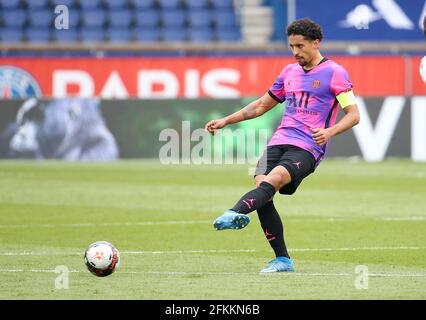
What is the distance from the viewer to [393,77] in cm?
2527

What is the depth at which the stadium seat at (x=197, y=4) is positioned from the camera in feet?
95.3

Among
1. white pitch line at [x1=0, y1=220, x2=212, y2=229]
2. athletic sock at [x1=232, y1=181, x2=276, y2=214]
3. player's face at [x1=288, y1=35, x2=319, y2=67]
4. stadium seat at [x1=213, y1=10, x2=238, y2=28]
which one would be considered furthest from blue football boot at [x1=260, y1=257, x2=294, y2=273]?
stadium seat at [x1=213, y1=10, x2=238, y2=28]

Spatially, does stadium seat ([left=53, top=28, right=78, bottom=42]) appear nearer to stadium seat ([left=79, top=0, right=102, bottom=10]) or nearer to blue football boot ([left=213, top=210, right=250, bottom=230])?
stadium seat ([left=79, top=0, right=102, bottom=10])

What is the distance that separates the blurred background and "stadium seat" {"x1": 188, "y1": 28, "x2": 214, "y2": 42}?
34 millimetres

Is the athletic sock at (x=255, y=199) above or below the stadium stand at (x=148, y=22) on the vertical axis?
below

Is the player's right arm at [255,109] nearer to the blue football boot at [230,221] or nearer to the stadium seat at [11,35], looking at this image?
the blue football boot at [230,221]

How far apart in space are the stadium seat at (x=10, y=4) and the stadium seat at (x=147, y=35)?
114 inches

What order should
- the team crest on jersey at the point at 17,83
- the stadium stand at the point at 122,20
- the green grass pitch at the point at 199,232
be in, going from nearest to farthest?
the green grass pitch at the point at 199,232, the team crest on jersey at the point at 17,83, the stadium stand at the point at 122,20

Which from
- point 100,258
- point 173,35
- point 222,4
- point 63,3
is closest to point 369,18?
point 222,4

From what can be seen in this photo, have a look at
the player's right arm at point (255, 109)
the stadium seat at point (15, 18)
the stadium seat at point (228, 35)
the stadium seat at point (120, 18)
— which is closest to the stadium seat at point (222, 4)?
the stadium seat at point (228, 35)

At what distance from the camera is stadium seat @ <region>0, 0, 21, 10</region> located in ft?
91.9

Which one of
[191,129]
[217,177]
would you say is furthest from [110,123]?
[217,177]
